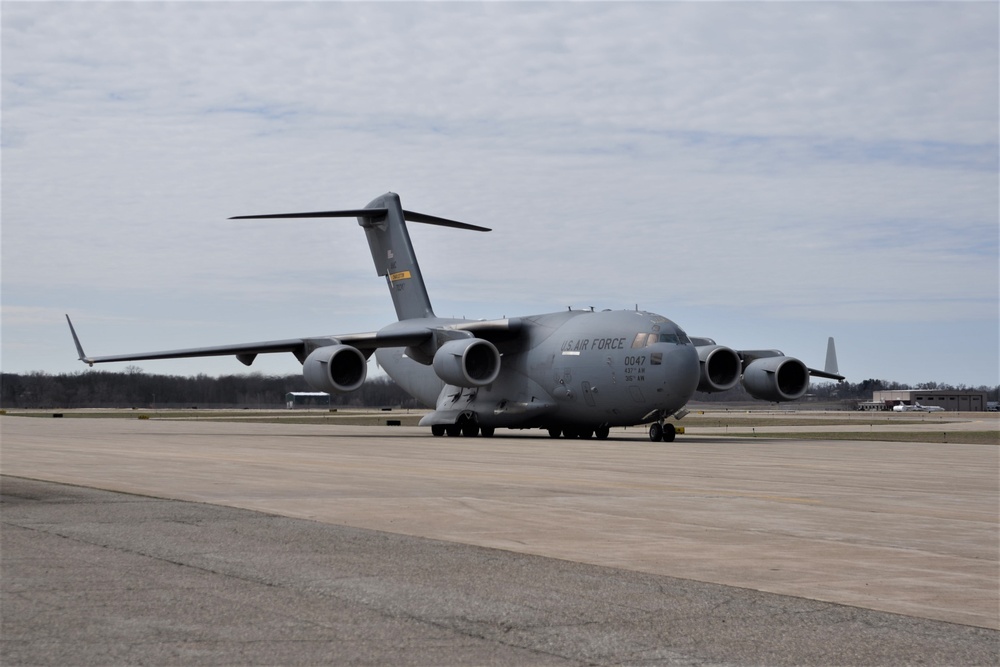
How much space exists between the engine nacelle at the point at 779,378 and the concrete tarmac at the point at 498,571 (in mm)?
19273

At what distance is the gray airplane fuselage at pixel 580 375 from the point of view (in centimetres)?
3406

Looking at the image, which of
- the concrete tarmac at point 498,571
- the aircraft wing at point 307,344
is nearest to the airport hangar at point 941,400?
the aircraft wing at point 307,344

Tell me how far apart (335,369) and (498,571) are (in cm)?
2920

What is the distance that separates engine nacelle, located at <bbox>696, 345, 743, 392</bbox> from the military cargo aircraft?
0.10 feet

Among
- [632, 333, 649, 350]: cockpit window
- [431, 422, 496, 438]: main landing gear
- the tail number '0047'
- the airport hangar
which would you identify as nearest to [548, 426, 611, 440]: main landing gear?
[431, 422, 496, 438]: main landing gear

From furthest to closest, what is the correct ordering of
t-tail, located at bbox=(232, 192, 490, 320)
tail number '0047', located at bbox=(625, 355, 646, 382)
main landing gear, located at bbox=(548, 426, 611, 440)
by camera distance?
t-tail, located at bbox=(232, 192, 490, 320), main landing gear, located at bbox=(548, 426, 611, 440), tail number '0047', located at bbox=(625, 355, 646, 382)

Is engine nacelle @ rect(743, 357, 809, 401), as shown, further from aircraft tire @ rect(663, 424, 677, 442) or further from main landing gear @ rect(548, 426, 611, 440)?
main landing gear @ rect(548, 426, 611, 440)

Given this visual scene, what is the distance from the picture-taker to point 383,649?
19.7ft

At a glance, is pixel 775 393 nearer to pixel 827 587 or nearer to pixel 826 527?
pixel 826 527

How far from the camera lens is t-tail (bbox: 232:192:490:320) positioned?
4506cm

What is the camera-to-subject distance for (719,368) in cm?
3731

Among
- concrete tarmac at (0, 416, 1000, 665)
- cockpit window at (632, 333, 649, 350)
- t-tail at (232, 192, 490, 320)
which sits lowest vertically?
concrete tarmac at (0, 416, 1000, 665)

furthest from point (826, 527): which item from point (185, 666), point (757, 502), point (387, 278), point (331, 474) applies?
point (387, 278)

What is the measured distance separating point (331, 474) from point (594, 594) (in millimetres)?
11813
